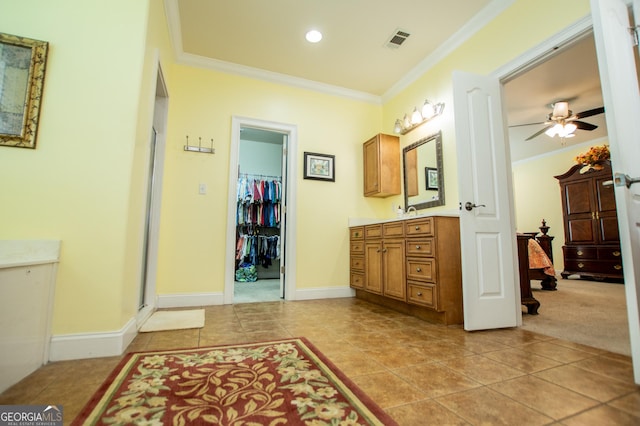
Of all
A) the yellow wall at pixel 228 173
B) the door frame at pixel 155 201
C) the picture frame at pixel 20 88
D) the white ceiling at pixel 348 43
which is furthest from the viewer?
the yellow wall at pixel 228 173

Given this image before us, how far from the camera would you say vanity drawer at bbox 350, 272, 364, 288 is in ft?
11.2

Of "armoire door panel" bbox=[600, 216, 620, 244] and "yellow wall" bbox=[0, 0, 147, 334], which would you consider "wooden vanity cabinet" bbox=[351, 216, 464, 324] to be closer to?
"yellow wall" bbox=[0, 0, 147, 334]

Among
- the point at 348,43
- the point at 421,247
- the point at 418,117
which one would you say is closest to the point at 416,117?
the point at 418,117

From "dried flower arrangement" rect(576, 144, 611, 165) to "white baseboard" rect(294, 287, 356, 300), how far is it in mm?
5072

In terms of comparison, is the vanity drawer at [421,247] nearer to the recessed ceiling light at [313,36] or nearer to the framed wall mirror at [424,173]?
the framed wall mirror at [424,173]

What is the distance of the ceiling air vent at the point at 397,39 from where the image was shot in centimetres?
292

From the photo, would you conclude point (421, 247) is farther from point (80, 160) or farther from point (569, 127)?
point (569, 127)

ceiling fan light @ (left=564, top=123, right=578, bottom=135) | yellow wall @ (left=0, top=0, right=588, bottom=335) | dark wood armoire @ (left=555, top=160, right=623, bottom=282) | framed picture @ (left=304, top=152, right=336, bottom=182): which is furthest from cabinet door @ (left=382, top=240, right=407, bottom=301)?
dark wood armoire @ (left=555, top=160, right=623, bottom=282)

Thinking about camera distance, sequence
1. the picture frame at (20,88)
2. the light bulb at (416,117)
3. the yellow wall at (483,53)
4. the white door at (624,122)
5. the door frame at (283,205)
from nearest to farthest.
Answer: the white door at (624,122), the picture frame at (20,88), the yellow wall at (483,53), the door frame at (283,205), the light bulb at (416,117)

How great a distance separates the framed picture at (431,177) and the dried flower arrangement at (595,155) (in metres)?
4.13

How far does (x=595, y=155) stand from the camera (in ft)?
16.9

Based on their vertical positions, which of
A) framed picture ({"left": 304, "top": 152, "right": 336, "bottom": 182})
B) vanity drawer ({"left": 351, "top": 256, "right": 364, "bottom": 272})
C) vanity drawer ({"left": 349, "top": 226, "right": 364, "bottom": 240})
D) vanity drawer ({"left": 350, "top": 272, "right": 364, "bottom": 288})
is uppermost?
framed picture ({"left": 304, "top": 152, "right": 336, "bottom": 182})

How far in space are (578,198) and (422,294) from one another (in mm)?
4982

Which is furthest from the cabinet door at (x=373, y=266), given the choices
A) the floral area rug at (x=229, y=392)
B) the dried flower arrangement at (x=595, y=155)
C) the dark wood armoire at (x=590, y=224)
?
the dried flower arrangement at (x=595, y=155)
